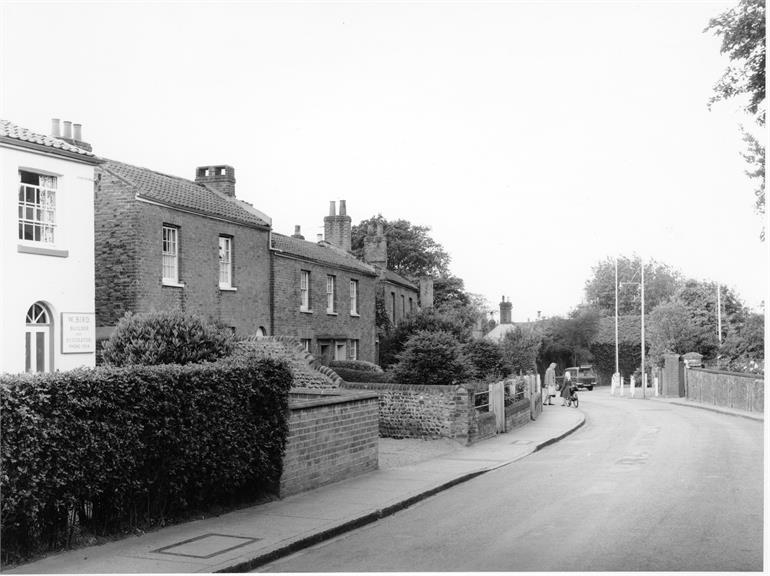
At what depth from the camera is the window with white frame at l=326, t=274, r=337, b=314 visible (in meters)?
33.7

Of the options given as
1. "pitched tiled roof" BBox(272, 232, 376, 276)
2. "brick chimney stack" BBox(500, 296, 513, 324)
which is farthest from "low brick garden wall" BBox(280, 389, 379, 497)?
"brick chimney stack" BBox(500, 296, 513, 324)

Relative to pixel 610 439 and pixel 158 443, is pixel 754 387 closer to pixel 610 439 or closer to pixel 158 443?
pixel 610 439

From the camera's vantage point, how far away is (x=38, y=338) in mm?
18656

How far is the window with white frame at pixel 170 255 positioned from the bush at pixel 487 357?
11.6 metres

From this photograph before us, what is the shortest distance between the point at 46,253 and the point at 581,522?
47.1 feet

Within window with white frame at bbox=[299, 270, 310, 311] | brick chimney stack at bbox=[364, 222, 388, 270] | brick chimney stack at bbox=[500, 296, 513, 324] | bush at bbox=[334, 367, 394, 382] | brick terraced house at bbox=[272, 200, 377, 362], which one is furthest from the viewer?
brick chimney stack at bbox=[500, 296, 513, 324]

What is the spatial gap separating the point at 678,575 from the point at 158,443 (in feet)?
18.0

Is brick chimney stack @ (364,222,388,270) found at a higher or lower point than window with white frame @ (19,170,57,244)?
higher

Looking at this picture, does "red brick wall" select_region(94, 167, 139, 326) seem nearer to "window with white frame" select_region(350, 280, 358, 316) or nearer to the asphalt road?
the asphalt road

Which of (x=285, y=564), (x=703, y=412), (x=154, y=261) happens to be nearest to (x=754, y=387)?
(x=703, y=412)

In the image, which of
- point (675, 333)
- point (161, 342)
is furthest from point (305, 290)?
point (675, 333)

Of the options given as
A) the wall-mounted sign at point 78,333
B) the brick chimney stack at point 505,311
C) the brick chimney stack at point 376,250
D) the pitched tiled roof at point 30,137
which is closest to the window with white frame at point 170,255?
the wall-mounted sign at point 78,333

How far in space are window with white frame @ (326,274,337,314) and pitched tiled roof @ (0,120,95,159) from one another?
585 inches

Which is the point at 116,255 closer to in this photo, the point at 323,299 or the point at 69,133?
→ the point at 69,133
